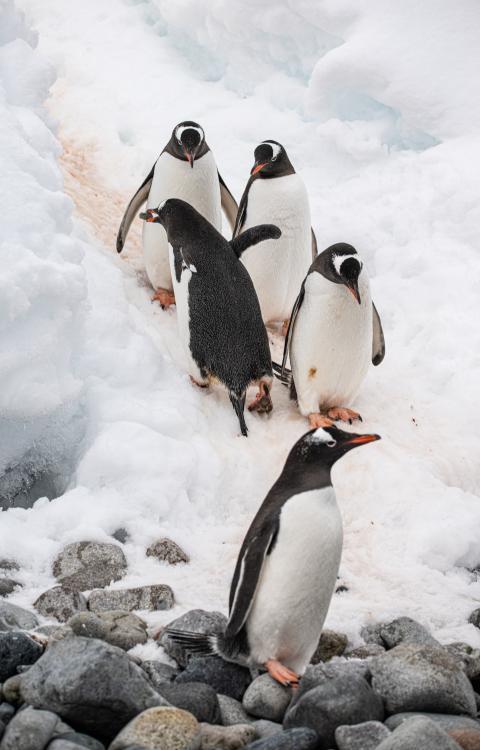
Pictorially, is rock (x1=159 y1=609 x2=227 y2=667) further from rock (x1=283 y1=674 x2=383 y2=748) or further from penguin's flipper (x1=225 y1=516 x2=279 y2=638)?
rock (x1=283 y1=674 x2=383 y2=748)

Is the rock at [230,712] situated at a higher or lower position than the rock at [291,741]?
lower

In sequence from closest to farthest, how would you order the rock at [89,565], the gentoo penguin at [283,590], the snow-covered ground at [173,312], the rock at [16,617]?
1. the gentoo penguin at [283,590]
2. the rock at [16,617]
3. the rock at [89,565]
4. the snow-covered ground at [173,312]

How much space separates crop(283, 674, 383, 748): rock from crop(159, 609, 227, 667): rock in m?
0.45

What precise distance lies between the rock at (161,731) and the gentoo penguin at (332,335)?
225 cm

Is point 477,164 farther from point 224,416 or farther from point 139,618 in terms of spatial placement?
point 139,618

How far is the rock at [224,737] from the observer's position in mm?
2232

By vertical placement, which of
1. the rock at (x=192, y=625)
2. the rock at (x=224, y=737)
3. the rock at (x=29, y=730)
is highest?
the rock at (x=224, y=737)

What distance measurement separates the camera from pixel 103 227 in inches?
219

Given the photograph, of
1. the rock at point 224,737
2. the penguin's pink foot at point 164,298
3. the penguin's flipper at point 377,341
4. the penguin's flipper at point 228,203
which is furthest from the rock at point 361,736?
the penguin's flipper at point 228,203

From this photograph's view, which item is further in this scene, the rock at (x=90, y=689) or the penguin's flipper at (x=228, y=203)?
the penguin's flipper at (x=228, y=203)

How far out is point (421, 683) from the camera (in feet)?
8.16

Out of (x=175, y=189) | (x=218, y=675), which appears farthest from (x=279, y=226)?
(x=218, y=675)

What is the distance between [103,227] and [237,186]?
987 millimetres

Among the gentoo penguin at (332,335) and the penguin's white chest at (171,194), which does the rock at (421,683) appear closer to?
the gentoo penguin at (332,335)
